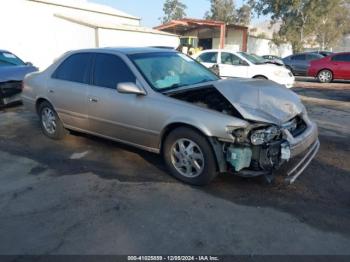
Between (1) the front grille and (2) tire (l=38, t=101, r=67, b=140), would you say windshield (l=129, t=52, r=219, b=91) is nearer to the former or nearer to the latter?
(1) the front grille

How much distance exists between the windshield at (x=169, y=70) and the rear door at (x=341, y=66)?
43.6 ft

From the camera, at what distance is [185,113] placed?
176 inches

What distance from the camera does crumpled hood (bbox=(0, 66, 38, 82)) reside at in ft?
32.0

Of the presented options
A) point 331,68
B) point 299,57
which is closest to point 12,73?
point 331,68

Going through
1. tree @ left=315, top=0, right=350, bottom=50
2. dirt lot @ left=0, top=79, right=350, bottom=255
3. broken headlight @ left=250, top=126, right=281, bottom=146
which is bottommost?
dirt lot @ left=0, top=79, right=350, bottom=255

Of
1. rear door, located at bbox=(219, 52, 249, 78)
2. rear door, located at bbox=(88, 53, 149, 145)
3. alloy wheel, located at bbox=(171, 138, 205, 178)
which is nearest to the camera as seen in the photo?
alloy wheel, located at bbox=(171, 138, 205, 178)

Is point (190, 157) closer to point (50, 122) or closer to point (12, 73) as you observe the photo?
point (50, 122)

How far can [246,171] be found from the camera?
4.24 meters

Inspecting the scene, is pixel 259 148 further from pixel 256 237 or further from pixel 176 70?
pixel 176 70

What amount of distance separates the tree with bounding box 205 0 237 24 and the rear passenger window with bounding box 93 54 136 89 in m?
65.5

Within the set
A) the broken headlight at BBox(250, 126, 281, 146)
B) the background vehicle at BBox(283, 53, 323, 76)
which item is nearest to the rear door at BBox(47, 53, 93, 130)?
the broken headlight at BBox(250, 126, 281, 146)

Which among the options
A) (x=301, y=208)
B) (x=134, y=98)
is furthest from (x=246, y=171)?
(x=134, y=98)

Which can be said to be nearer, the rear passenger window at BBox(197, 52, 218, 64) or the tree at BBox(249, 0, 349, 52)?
the rear passenger window at BBox(197, 52, 218, 64)

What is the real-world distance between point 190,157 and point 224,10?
67531 millimetres
